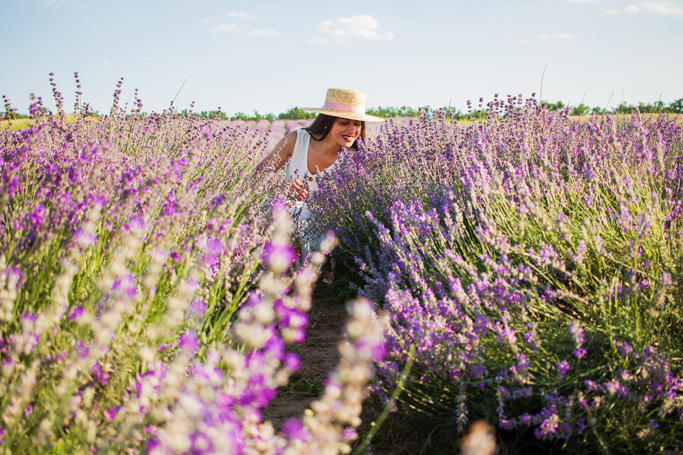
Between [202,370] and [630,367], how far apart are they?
1.27 metres

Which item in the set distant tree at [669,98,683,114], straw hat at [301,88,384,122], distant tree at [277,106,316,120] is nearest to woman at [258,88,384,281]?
straw hat at [301,88,384,122]

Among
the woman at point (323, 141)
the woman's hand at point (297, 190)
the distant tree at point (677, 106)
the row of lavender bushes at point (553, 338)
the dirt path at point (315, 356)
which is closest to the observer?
the row of lavender bushes at point (553, 338)

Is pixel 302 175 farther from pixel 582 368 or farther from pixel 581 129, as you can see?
pixel 582 368

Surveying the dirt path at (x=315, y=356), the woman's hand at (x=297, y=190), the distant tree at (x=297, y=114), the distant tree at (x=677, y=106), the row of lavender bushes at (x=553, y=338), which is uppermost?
the distant tree at (x=297, y=114)

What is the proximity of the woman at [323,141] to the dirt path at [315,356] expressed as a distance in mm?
434

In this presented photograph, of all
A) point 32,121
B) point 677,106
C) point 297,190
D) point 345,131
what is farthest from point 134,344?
point 677,106

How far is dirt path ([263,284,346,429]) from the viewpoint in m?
1.94

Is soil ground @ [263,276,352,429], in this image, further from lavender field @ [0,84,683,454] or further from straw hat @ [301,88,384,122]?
straw hat @ [301,88,384,122]

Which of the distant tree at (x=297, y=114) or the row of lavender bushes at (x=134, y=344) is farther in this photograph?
the distant tree at (x=297, y=114)

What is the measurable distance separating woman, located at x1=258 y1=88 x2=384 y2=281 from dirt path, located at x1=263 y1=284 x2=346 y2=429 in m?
0.43

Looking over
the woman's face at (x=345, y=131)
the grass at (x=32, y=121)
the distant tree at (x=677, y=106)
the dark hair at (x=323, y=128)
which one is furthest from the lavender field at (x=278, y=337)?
the distant tree at (x=677, y=106)

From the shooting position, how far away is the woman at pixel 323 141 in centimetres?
379

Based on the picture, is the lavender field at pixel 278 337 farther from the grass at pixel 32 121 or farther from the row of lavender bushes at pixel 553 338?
the grass at pixel 32 121

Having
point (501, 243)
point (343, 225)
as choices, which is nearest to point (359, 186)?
point (343, 225)
